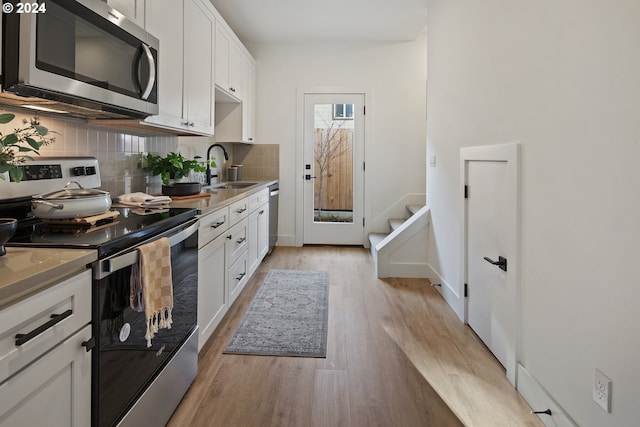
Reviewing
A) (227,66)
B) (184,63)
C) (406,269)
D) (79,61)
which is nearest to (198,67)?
(184,63)

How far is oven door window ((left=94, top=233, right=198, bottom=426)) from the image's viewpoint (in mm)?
1216

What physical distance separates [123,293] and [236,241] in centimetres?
168

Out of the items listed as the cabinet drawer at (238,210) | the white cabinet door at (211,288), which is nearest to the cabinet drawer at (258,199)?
the cabinet drawer at (238,210)

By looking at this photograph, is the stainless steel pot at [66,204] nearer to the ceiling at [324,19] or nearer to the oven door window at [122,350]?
the oven door window at [122,350]

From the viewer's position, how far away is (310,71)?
527 cm

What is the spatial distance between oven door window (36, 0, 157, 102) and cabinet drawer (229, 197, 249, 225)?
1069 millimetres

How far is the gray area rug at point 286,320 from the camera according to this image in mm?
2412

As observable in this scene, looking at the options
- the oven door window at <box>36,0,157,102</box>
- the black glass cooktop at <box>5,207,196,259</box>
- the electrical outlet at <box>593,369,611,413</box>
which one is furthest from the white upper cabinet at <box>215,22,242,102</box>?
the electrical outlet at <box>593,369,611,413</box>

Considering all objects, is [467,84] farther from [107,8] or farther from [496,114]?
[107,8]

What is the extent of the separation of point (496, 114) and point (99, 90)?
1.96 meters

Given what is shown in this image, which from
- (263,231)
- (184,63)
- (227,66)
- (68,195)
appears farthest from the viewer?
(263,231)

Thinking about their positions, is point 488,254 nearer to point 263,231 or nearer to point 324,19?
point 263,231

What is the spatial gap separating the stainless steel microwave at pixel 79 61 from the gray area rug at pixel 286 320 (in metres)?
1.45

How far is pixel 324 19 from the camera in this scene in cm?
444
